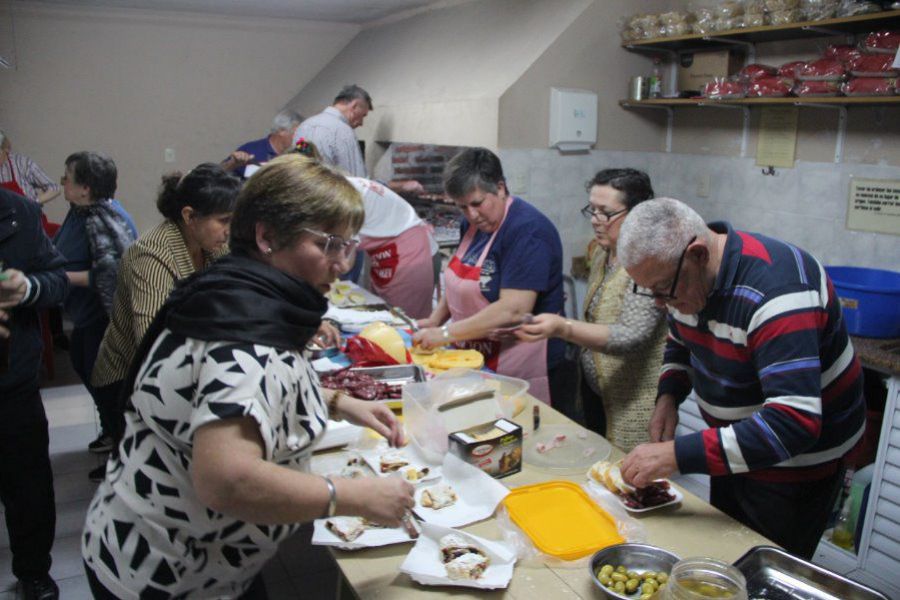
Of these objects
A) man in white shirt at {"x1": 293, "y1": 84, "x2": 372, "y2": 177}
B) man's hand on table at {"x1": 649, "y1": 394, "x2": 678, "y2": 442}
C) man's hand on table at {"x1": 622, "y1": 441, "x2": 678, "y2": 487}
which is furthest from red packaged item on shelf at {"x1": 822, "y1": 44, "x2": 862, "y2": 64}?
man in white shirt at {"x1": 293, "y1": 84, "x2": 372, "y2": 177}

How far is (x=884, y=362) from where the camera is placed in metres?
2.68

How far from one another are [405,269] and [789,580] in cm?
287

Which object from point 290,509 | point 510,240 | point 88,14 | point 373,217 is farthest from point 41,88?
point 290,509

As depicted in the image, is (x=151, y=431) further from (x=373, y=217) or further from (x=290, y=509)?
(x=373, y=217)

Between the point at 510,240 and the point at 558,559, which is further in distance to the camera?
the point at 510,240

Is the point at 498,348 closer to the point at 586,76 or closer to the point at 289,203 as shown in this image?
the point at 289,203

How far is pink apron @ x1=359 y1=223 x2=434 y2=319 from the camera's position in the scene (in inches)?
157

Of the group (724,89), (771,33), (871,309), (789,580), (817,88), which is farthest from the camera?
(724,89)

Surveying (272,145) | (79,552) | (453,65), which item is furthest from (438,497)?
(272,145)

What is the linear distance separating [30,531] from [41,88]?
5.32m

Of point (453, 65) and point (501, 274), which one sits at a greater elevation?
point (453, 65)

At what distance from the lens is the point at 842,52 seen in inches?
127

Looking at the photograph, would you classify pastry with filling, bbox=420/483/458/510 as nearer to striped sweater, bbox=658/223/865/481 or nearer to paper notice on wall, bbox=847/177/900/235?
striped sweater, bbox=658/223/865/481

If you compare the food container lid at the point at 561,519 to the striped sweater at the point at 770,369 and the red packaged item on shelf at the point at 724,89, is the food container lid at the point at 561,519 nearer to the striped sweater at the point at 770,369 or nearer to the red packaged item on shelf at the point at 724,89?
the striped sweater at the point at 770,369
